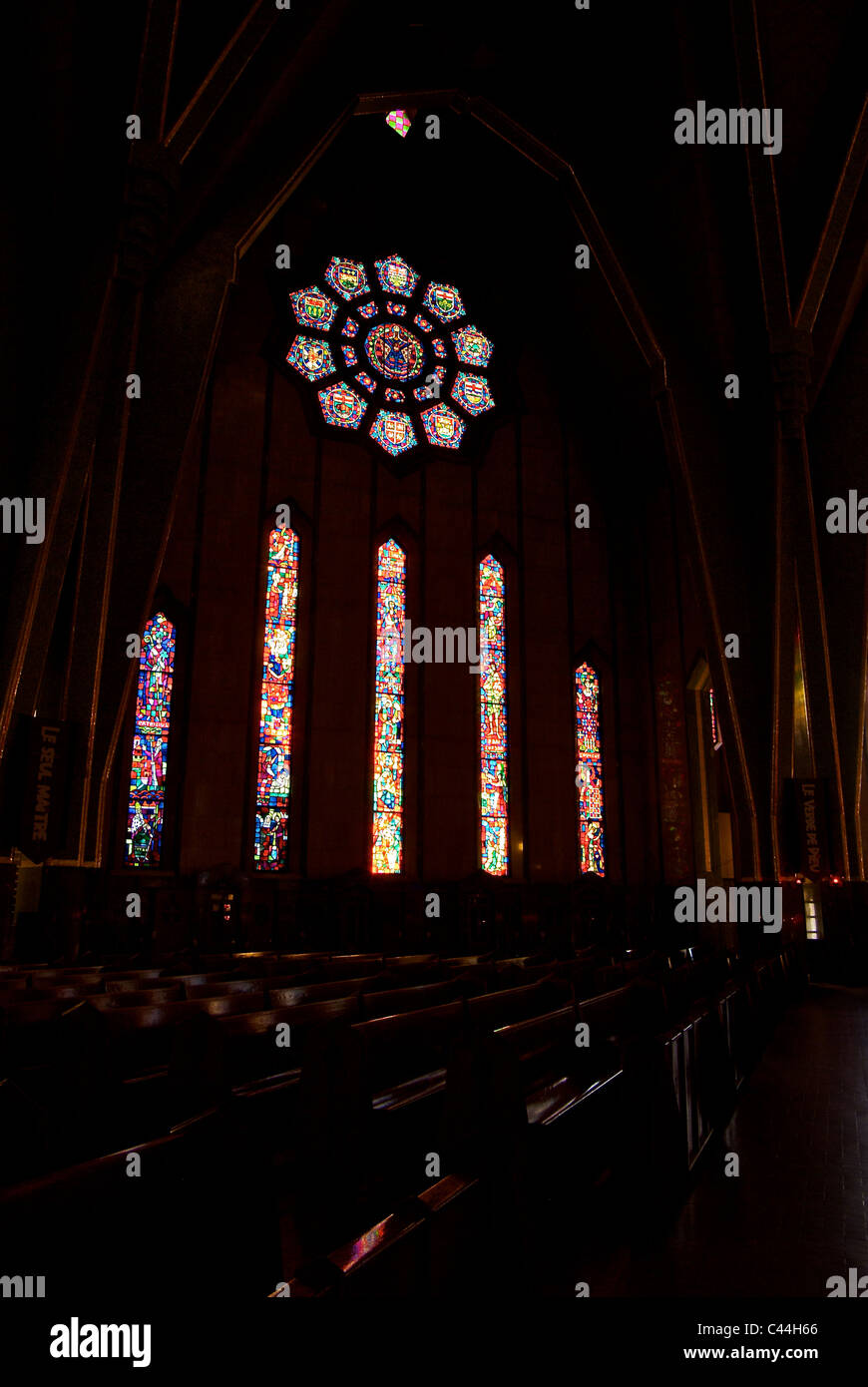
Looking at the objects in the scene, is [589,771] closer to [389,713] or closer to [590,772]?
[590,772]

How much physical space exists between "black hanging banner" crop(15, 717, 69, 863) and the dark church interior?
0.05 meters

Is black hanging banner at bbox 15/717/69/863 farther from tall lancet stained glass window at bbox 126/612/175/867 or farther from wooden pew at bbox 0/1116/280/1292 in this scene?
wooden pew at bbox 0/1116/280/1292

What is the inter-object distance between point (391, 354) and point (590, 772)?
9.15m

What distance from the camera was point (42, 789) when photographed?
808 centimetres

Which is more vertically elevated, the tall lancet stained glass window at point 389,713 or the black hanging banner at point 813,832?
the tall lancet stained glass window at point 389,713

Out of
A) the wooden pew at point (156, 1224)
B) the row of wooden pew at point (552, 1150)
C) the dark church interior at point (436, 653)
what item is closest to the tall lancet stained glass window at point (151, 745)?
the dark church interior at point (436, 653)

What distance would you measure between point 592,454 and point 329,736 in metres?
8.57

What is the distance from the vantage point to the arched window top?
1625cm

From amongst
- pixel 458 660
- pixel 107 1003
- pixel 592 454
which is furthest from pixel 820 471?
pixel 107 1003

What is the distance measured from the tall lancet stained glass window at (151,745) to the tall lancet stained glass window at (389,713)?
3.45 m

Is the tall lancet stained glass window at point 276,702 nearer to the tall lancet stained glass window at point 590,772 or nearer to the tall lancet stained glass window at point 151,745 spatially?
the tall lancet stained glass window at point 151,745

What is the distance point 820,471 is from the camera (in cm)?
1351

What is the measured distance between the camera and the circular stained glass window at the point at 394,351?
16969mm

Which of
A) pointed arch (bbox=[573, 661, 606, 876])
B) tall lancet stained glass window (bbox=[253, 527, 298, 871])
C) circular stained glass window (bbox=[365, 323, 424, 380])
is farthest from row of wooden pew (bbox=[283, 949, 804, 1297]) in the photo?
circular stained glass window (bbox=[365, 323, 424, 380])
